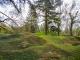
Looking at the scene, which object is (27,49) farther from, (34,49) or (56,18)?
(56,18)

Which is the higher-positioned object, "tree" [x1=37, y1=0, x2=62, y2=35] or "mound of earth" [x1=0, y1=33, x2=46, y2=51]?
"tree" [x1=37, y1=0, x2=62, y2=35]

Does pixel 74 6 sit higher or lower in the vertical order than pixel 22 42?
higher

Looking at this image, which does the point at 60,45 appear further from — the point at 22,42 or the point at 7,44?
the point at 7,44

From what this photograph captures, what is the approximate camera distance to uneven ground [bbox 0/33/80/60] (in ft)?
30.2

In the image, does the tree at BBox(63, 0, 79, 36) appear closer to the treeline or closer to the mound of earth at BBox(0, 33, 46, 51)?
the treeline

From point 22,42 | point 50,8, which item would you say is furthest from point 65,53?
point 50,8

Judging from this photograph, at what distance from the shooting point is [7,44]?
33.2 feet

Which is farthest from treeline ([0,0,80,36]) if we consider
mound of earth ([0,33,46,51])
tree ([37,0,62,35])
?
mound of earth ([0,33,46,51])

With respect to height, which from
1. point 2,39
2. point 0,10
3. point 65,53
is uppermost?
point 0,10

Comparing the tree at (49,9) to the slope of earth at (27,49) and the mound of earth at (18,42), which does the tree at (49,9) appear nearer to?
the mound of earth at (18,42)

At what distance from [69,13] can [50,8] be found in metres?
2.88

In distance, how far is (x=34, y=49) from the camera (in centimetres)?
988

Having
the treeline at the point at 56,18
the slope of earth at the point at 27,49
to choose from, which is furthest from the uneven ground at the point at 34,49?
A: the treeline at the point at 56,18

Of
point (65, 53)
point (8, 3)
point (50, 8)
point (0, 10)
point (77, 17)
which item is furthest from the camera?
point (77, 17)
